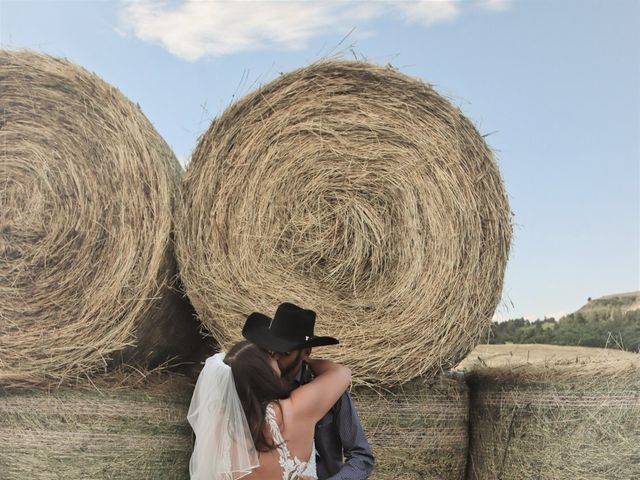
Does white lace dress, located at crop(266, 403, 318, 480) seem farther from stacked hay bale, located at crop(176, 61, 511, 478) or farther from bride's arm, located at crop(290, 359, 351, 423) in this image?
stacked hay bale, located at crop(176, 61, 511, 478)

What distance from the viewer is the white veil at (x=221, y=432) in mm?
2035

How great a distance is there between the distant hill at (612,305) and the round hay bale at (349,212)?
267 centimetres

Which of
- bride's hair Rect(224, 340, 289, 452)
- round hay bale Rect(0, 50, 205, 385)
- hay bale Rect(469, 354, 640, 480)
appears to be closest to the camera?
bride's hair Rect(224, 340, 289, 452)

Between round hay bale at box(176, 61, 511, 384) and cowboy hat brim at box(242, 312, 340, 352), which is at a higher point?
round hay bale at box(176, 61, 511, 384)

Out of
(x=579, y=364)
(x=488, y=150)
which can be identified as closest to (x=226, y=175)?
(x=488, y=150)

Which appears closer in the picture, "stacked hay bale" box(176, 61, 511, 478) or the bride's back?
the bride's back

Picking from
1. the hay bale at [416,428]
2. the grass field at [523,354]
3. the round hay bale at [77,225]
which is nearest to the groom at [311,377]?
the hay bale at [416,428]

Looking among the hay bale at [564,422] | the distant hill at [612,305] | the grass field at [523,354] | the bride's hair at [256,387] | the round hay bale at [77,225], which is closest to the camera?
the bride's hair at [256,387]

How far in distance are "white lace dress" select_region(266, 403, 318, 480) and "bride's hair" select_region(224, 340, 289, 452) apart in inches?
0.8

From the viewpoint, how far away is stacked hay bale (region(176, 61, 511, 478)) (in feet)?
9.98

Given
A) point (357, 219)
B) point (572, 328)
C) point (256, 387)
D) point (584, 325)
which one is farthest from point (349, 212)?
point (584, 325)

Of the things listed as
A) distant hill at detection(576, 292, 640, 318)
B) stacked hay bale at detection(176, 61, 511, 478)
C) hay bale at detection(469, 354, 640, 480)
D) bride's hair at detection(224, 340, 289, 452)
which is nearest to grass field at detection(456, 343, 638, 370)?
hay bale at detection(469, 354, 640, 480)

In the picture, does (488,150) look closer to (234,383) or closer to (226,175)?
(226,175)

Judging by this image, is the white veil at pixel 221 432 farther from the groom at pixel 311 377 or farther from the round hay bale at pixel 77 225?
the round hay bale at pixel 77 225
